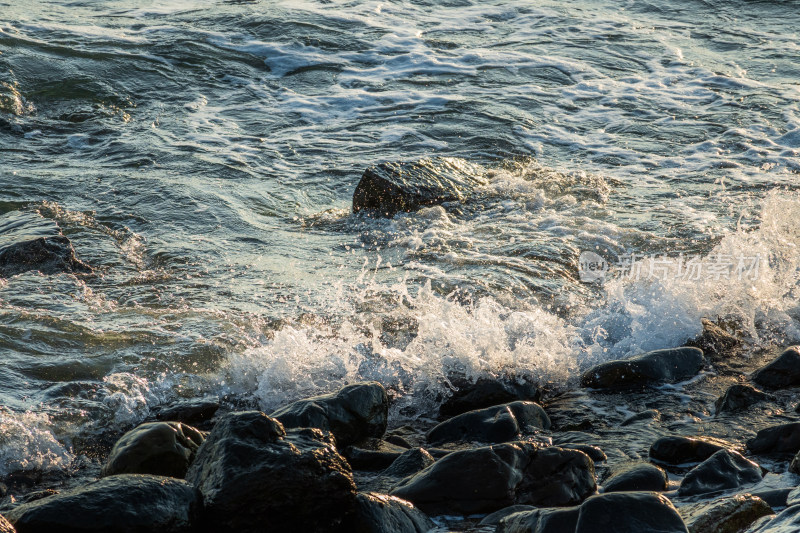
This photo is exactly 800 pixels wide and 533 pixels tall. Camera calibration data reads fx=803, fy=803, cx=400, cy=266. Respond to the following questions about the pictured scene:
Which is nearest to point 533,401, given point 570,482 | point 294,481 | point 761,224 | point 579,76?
point 570,482

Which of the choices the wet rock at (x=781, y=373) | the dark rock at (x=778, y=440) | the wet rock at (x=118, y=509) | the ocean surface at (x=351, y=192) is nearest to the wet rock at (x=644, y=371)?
the ocean surface at (x=351, y=192)

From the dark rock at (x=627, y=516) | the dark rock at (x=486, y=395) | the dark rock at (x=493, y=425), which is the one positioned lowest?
the dark rock at (x=486, y=395)

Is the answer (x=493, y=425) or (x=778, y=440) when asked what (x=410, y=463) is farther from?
(x=778, y=440)

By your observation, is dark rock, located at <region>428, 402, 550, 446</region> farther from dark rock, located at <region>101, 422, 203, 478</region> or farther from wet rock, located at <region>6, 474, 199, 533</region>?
wet rock, located at <region>6, 474, 199, 533</region>

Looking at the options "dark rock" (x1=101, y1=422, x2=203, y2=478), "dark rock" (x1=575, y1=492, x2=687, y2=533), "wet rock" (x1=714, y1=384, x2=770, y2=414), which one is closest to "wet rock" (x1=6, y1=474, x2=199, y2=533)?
"dark rock" (x1=101, y1=422, x2=203, y2=478)

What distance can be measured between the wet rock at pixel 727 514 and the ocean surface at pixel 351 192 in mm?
1820

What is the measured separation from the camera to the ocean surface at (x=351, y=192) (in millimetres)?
4922

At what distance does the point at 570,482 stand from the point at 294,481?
1.22 m

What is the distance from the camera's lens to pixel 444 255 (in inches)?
260

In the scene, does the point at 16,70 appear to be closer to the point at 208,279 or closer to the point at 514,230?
the point at 208,279

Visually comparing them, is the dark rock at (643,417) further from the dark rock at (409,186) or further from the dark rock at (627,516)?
the dark rock at (409,186)

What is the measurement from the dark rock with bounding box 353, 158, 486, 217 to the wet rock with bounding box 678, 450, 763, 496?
14.3ft

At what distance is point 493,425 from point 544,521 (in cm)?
116

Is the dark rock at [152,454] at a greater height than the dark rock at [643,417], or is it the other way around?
the dark rock at [152,454]
